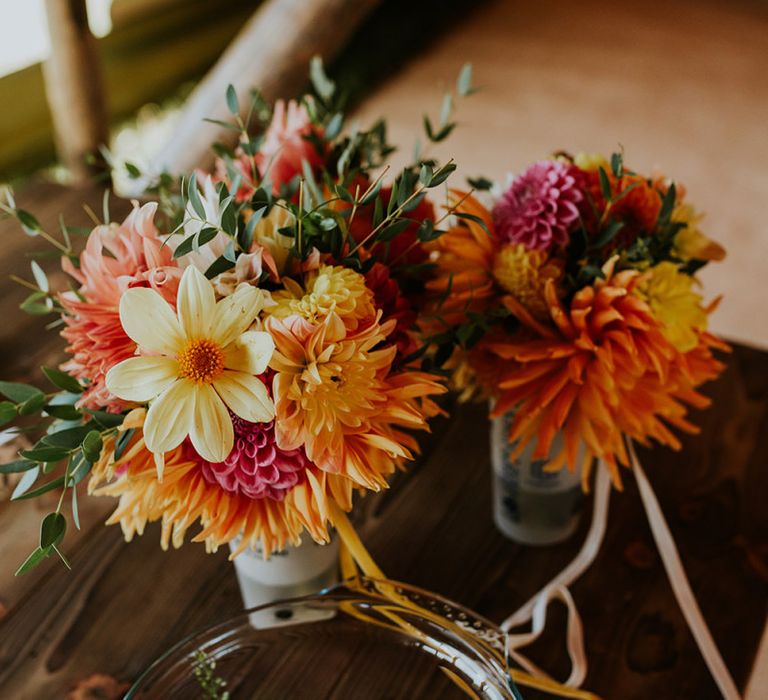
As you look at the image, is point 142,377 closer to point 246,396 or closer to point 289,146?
point 246,396

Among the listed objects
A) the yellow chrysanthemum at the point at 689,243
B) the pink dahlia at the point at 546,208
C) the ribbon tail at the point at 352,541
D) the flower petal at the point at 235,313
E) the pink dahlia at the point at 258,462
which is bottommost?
the ribbon tail at the point at 352,541

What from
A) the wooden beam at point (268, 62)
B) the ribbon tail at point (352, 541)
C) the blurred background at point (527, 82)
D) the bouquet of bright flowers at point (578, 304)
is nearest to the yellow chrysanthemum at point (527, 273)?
the bouquet of bright flowers at point (578, 304)

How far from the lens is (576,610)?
832 millimetres

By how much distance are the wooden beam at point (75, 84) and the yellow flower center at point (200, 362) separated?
62.5 inches

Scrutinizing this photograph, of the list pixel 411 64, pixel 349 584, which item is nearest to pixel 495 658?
pixel 349 584

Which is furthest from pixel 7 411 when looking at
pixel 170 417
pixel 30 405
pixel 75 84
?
pixel 75 84

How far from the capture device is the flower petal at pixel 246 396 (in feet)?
1.80

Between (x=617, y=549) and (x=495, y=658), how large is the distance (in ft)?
0.89

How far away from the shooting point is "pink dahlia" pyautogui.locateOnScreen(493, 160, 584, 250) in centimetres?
73

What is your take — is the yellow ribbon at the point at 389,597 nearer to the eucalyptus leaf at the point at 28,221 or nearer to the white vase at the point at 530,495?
the white vase at the point at 530,495

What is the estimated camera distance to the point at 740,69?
3629mm

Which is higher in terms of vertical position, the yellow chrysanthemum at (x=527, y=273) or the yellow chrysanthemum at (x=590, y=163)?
the yellow chrysanthemum at (x=590, y=163)

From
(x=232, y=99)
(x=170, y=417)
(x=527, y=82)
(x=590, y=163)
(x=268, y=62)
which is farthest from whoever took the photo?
(x=527, y=82)

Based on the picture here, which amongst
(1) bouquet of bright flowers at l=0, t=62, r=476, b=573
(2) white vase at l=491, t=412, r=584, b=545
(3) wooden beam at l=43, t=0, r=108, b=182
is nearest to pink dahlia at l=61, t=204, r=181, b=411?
(1) bouquet of bright flowers at l=0, t=62, r=476, b=573
